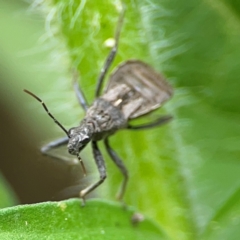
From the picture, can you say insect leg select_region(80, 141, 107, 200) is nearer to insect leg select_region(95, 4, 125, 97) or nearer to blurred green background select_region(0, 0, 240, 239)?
blurred green background select_region(0, 0, 240, 239)

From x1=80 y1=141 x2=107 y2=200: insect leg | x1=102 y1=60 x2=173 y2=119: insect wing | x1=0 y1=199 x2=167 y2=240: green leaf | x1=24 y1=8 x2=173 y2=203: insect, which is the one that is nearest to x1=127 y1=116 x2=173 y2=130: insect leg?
x1=24 y1=8 x2=173 y2=203: insect

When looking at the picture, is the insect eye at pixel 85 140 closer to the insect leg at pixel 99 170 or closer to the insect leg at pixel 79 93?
the insect leg at pixel 99 170

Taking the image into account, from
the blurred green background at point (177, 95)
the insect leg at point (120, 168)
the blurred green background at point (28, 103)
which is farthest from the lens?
the blurred green background at point (28, 103)

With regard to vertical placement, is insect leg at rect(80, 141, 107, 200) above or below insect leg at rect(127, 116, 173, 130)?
below

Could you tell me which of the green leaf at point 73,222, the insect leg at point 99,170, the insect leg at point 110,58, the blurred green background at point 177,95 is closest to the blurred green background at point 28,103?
the blurred green background at point 177,95

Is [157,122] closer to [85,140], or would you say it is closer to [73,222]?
[85,140]

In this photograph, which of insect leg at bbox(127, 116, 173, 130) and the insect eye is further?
the insect eye
